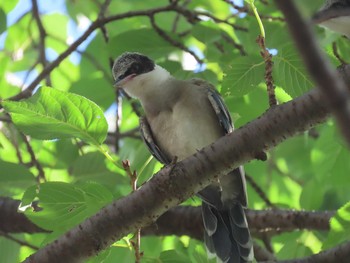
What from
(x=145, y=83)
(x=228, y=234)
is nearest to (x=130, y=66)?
(x=145, y=83)

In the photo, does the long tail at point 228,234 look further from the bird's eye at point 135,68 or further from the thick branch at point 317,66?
the thick branch at point 317,66

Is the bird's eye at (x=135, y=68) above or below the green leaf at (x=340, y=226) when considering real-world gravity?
above

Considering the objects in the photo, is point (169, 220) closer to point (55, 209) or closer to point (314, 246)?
point (314, 246)

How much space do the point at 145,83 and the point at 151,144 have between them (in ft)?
1.54

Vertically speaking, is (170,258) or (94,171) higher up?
(94,171)

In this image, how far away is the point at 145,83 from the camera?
4.21 m

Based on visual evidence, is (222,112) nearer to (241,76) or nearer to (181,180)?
(241,76)

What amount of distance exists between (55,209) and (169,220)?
1.45 meters

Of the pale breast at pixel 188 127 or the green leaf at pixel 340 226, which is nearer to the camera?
the green leaf at pixel 340 226

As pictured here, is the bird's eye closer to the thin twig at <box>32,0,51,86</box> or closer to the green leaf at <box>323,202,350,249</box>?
the thin twig at <box>32,0,51,86</box>

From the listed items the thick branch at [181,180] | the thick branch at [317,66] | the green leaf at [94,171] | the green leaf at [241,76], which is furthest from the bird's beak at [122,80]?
the thick branch at [317,66]

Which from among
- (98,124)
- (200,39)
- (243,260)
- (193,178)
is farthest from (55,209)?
(200,39)

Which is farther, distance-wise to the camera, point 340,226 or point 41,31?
point 41,31

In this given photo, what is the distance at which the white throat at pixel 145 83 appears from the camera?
4172mm
